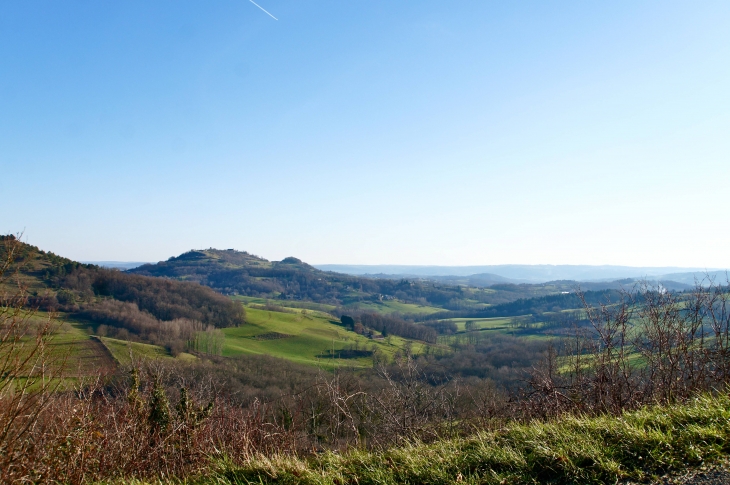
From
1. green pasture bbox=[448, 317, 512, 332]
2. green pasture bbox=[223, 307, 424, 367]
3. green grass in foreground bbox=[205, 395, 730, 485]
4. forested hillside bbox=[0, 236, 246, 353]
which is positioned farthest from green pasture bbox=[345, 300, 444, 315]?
green grass in foreground bbox=[205, 395, 730, 485]

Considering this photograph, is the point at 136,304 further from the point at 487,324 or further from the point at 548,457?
the point at 548,457

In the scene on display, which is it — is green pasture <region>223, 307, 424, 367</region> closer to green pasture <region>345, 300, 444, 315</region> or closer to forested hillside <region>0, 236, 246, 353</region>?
forested hillside <region>0, 236, 246, 353</region>

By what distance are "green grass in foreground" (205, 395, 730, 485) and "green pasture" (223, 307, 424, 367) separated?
206 feet

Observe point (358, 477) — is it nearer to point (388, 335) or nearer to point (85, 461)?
point (85, 461)

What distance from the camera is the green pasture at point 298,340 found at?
74.0 meters

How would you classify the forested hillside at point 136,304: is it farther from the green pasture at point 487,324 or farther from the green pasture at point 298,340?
the green pasture at point 487,324

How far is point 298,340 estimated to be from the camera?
84688 mm

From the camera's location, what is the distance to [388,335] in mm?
105750

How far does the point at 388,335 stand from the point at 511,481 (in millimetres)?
104625

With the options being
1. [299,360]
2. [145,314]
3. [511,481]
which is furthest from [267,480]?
[145,314]

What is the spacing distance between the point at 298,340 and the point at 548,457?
84400mm

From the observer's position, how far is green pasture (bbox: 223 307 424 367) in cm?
7400

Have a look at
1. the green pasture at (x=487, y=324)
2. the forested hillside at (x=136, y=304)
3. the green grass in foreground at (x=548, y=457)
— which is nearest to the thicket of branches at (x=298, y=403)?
the green grass in foreground at (x=548, y=457)

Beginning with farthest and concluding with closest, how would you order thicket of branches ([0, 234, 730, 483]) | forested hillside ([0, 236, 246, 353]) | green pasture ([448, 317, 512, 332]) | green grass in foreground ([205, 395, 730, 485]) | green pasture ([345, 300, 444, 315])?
1. green pasture ([345, 300, 444, 315])
2. green pasture ([448, 317, 512, 332])
3. forested hillside ([0, 236, 246, 353])
4. thicket of branches ([0, 234, 730, 483])
5. green grass in foreground ([205, 395, 730, 485])
